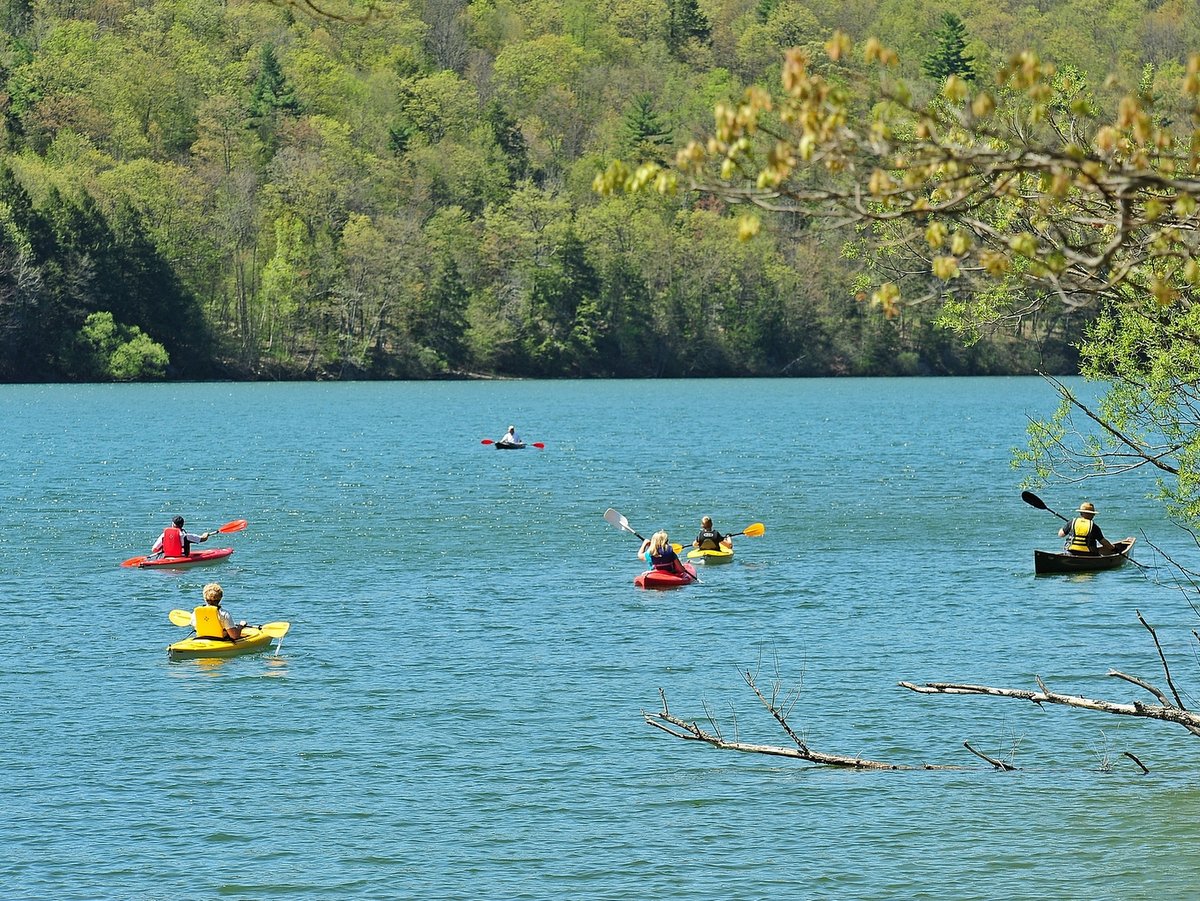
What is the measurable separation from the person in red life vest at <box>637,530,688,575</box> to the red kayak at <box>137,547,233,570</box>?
10.2 m

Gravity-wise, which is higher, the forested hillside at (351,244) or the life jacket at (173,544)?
the forested hillside at (351,244)

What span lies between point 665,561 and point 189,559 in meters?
11.2

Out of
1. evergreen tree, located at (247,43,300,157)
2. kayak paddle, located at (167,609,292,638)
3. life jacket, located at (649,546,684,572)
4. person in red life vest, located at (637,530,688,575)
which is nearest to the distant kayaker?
person in red life vest, located at (637,530,688,575)

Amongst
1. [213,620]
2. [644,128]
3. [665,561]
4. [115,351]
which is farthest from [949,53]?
[213,620]

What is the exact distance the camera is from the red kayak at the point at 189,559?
40344 mm

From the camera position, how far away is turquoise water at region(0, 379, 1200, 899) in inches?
752

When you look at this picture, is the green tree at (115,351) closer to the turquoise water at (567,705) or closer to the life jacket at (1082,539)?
the turquoise water at (567,705)

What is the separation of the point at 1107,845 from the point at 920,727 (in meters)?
5.22

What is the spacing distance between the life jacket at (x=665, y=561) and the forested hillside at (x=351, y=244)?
324 ft

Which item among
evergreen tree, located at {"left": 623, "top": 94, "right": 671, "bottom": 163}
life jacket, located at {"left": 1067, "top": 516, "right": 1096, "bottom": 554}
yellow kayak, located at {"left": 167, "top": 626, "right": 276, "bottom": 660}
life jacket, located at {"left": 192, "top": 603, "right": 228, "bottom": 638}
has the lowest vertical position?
yellow kayak, located at {"left": 167, "top": 626, "right": 276, "bottom": 660}

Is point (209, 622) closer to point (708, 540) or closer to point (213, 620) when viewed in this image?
point (213, 620)

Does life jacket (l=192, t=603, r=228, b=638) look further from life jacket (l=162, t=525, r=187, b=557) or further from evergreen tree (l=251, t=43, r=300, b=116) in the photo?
evergreen tree (l=251, t=43, r=300, b=116)

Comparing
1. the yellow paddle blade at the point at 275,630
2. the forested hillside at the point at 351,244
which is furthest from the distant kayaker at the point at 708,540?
the forested hillside at the point at 351,244

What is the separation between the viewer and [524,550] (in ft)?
147
